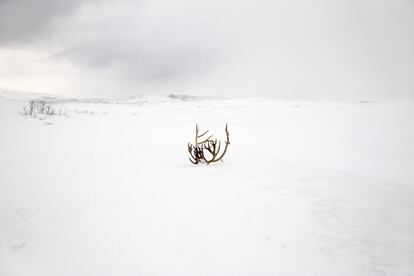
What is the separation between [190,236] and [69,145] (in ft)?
13.7

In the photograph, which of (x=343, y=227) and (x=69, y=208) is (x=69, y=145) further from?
(x=343, y=227)

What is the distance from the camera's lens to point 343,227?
5.20ft

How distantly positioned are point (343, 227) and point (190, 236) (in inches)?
41.7

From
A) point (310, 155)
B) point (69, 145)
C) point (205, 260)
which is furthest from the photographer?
point (69, 145)

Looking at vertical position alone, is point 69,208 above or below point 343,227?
below

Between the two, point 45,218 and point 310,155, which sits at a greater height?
point 310,155

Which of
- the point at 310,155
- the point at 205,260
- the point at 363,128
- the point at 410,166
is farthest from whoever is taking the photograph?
the point at 363,128

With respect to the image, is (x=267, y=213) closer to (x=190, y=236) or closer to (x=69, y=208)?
(x=190, y=236)

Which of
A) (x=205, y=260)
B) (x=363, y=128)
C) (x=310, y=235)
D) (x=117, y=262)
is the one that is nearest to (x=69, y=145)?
(x=117, y=262)

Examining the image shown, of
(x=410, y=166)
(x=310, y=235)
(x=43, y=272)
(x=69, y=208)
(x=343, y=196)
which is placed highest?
(x=410, y=166)

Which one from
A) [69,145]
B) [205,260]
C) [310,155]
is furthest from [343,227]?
[69,145]

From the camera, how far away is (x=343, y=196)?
79.4 inches

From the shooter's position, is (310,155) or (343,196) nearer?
(343,196)

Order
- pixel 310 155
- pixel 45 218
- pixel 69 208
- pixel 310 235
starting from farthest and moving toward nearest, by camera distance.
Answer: pixel 310 155 < pixel 69 208 < pixel 45 218 < pixel 310 235
